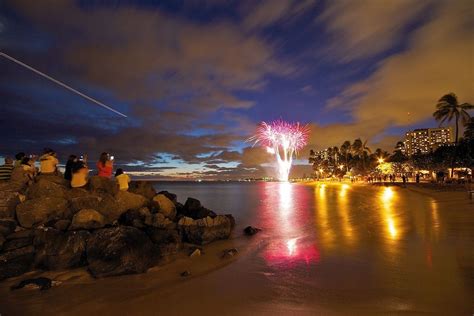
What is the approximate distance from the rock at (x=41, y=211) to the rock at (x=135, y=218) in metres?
2.14

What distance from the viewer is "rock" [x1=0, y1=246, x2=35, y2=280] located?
345 inches

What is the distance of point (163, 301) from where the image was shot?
22.2ft

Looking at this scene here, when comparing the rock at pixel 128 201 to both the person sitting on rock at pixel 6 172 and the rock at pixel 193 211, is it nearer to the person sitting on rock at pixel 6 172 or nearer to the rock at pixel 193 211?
the rock at pixel 193 211

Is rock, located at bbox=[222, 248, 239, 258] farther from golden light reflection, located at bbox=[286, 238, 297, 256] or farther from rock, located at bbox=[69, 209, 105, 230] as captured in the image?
rock, located at bbox=[69, 209, 105, 230]

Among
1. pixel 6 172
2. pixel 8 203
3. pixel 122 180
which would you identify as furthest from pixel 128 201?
pixel 6 172

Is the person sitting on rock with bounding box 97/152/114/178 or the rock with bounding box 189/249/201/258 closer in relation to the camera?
the rock with bounding box 189/249/201/258

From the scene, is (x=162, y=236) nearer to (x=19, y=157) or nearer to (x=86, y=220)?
(x=86, y=220)

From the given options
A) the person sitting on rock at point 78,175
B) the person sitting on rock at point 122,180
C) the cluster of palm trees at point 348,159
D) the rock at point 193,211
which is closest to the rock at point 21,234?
the person sitting on rock at point 78,175

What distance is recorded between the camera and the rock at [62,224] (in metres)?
10.6

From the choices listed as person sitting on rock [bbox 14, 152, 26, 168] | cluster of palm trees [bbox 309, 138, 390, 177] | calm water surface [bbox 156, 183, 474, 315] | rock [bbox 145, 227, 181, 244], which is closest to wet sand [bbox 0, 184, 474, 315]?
calm water surface [bbox 156, 183, 474, 315]

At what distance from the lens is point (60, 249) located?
9422mm

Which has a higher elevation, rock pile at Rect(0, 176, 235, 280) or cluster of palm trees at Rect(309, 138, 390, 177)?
cluster of palm trees at Rect(309, 138, 390, 177)

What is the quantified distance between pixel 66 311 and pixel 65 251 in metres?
3.35

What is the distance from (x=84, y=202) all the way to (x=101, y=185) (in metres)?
1.80
